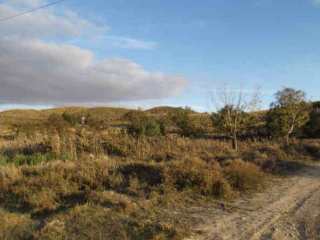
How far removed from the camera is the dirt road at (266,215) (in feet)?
13.6

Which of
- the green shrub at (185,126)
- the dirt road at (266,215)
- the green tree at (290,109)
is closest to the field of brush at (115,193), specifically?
the dirt road at (266,215)

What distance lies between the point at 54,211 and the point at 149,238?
2578 millimetres

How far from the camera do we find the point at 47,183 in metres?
6.52

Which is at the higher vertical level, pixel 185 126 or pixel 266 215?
pixel 185 126

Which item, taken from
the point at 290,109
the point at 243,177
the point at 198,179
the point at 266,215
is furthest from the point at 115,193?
the point at 290,109

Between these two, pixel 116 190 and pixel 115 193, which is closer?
pixel 115 193

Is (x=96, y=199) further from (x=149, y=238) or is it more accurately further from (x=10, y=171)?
(x=10, y=171)

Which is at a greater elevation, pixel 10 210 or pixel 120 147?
pixel 120 147

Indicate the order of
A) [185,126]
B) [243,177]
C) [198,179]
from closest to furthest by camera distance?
[198,179], [243,177], [185,126]

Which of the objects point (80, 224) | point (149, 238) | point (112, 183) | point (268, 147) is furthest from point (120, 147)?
point (268, 147)

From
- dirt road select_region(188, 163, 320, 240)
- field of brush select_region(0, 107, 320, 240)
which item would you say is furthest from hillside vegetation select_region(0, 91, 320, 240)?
dirt road select_region(188, 163, 320, 240)

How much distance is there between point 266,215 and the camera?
197 inches

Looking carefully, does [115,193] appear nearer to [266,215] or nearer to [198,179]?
[198,179]

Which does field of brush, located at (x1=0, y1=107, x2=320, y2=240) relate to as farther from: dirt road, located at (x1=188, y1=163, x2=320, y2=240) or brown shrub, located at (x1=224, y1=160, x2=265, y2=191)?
dirt road, located at (x1=188, y1=163, x2=320, y2=240)
